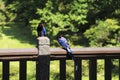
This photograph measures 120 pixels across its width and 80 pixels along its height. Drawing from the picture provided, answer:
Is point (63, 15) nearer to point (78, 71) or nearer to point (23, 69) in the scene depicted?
point (78, 71)

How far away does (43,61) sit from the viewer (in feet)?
15.4

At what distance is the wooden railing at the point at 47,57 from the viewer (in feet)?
15.2

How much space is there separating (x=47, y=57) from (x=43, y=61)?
8 cm

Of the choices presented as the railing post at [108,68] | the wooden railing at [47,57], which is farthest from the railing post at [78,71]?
the railing post at [108,68]

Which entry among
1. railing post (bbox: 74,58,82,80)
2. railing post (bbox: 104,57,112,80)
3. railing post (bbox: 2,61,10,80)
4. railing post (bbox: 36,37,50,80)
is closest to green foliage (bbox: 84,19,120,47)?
railing post (bbox: 104,57,112,80)

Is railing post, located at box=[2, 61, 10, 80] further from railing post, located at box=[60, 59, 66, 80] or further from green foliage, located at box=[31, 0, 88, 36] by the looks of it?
green foliage, located at box=[31, 0, 88, 36]

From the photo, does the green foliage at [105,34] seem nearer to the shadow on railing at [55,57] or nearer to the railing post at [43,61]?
the shadow on railing at [55,57]

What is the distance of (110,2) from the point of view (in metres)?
32.2

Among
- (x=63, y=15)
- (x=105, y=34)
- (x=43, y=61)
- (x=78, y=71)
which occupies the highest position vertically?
(x=43, y=61)

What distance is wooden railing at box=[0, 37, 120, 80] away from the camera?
15.2ft

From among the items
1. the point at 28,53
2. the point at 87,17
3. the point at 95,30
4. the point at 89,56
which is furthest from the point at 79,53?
the point at 87,17

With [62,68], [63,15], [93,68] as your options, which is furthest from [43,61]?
[63,15]

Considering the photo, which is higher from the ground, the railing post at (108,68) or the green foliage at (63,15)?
the railing post at (108,68)

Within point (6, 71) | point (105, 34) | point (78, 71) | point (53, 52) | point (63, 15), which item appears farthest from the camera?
point (63, 15)
